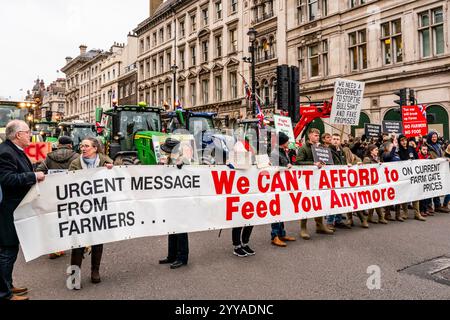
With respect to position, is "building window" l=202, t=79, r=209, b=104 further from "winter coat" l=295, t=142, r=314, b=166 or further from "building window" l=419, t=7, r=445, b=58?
"winter coat" l=295, t=142, r=314, b=166

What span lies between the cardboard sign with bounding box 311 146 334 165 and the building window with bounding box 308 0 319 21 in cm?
2087

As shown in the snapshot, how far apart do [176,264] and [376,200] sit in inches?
188

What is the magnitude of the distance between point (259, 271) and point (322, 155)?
322 centimetres

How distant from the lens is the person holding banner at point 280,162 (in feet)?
20.9

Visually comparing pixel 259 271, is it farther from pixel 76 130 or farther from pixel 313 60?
pixel 313 60

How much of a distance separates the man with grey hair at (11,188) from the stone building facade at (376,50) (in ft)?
54.7

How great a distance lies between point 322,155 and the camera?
7238 millimetres

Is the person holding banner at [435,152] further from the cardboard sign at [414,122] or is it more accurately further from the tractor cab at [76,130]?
the tractor cab at [76,130]

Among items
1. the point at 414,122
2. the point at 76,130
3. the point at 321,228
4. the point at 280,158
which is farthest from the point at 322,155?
the point at 76,130

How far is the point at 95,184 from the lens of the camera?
4.67 meters

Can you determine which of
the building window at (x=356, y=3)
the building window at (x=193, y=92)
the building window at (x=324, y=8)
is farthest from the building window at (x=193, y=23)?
the building window at (x=356, y=3)

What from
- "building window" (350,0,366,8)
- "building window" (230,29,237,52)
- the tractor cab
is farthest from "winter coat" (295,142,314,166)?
"building window" (230,29,237,52)

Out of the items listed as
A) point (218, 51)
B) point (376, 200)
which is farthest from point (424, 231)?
point (218, 51)
